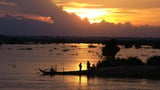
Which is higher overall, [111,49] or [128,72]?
[111,49]

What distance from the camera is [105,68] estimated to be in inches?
1790

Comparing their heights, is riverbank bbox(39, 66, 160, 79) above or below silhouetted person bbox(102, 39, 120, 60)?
below

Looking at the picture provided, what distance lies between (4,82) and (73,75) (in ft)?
28.6

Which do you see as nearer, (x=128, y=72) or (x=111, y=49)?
(x=128, y=72)

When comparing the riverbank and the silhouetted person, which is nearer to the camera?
the riverbank

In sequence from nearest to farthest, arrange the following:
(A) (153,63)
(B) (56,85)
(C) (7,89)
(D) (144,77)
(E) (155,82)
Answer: (C) (7,89) < (B) (56,85) < (E) (155,82) < (D) (144,77) < (A) (153,63)

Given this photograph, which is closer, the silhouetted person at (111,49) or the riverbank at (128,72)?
the riverbank at (128,72)

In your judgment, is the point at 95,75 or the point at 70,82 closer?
the point at 70,82

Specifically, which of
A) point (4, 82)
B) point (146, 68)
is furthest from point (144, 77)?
point (4, 82)

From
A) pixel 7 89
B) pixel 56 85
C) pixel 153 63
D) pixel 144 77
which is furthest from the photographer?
pixel 153 63

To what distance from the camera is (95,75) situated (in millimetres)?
44000

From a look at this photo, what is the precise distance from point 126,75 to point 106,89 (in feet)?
32.8

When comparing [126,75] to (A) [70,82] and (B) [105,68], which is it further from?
(A) [70,82]

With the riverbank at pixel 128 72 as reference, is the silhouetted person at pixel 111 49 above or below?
above
